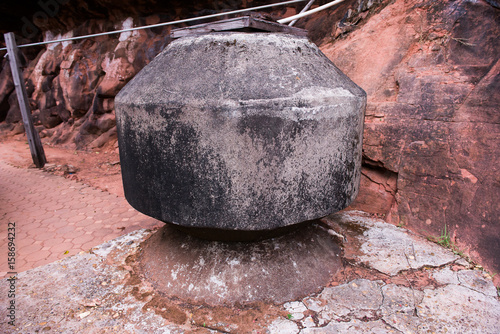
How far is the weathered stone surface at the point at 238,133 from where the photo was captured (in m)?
1.55

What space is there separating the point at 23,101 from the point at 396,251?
6411 mm

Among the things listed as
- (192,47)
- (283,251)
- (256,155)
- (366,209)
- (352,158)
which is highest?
(192,47)

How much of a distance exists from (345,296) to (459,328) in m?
0.57

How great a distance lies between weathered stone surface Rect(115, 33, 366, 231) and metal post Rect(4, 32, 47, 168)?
202 inches

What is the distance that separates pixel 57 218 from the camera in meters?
3.71

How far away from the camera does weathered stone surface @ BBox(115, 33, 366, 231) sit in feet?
5.08

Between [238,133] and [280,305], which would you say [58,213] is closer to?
[280,305]

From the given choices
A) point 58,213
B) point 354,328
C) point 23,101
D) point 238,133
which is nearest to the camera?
point 238,133

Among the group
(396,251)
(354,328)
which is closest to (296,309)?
(354,328)

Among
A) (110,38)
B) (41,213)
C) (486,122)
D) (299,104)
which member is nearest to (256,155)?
(299,104)

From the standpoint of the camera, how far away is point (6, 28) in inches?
352

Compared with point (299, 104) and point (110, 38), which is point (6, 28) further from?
point (299, 104)

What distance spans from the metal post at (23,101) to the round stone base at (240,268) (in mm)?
4860

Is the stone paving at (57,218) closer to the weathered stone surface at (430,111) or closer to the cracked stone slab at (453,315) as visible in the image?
the weathered stone surface at (430,111)
